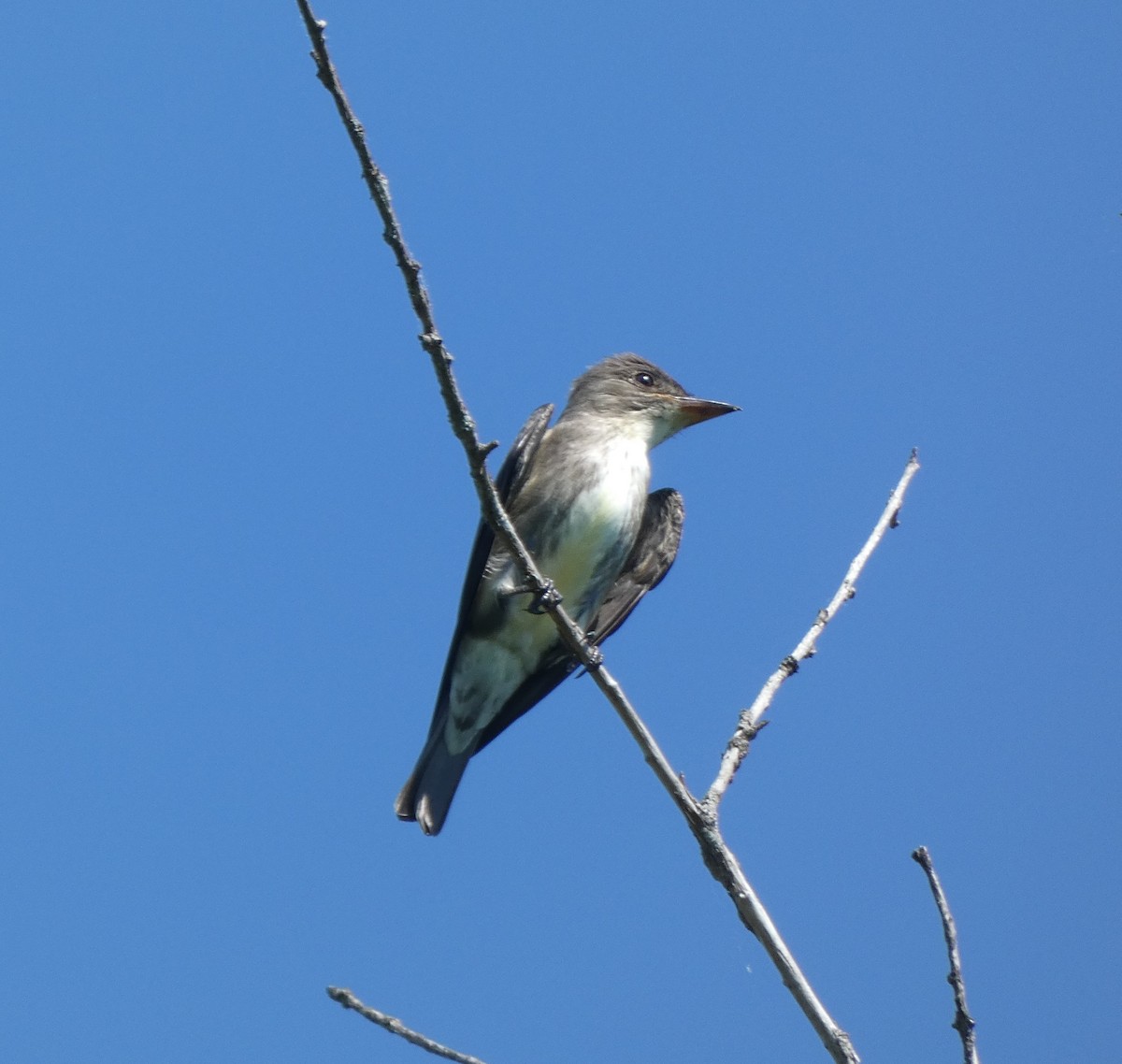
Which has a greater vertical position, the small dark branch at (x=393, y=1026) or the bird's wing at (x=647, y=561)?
the bird's wing at (x=647, y=561)

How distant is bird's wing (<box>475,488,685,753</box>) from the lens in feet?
25.1

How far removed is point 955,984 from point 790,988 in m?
0.42

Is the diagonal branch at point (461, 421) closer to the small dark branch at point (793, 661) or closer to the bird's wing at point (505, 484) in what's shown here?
the small dark branch at point (793, 661)

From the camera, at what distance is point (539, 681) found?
25.1ft

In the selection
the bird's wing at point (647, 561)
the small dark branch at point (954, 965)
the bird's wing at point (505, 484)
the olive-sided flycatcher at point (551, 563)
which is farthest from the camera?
the bird's wing at point (647, 561)

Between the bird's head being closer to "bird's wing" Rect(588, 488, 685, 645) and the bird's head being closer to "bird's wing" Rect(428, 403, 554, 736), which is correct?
"bird's wing" Rect(588, 488, 685, 645)

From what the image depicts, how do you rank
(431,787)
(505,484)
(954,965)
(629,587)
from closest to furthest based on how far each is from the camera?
1. (954,965)
2. (505,484)
3. (431,787)
4. (629,587)

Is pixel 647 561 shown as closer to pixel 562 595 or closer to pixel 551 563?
pixel 562 595

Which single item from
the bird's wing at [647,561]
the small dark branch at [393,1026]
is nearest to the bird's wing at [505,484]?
the bird's wing at [647,561]

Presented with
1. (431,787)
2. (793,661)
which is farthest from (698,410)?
(793,661)

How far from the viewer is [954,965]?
356cm

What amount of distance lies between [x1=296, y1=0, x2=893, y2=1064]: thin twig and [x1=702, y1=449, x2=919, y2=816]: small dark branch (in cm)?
7

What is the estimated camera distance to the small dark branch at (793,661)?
4.25 metres

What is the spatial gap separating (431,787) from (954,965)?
14.1ft
